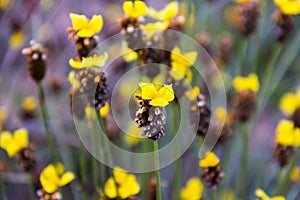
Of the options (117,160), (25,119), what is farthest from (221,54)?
(25,119)

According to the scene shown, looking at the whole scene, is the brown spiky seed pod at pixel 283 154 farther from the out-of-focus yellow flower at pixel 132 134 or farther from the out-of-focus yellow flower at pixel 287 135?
the out-of-focus yellow flower at pixel 132 134

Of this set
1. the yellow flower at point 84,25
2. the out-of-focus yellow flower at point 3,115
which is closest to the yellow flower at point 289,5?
the yellow flower at point 84,25

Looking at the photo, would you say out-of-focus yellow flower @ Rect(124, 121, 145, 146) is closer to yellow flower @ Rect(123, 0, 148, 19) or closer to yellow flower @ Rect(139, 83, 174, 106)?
yellow flower @ Rect(123, 0, 148, 19)

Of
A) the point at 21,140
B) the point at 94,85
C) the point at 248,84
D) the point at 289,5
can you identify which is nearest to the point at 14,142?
the point at 21,140

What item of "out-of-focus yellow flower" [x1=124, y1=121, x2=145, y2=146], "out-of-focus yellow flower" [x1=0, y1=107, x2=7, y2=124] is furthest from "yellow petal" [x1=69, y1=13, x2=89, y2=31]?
"out-of-focus yellow flower" [x1=0, y1=107, x2=7, y2=124]

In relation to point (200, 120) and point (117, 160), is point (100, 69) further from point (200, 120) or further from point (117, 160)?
point (117, 160)
